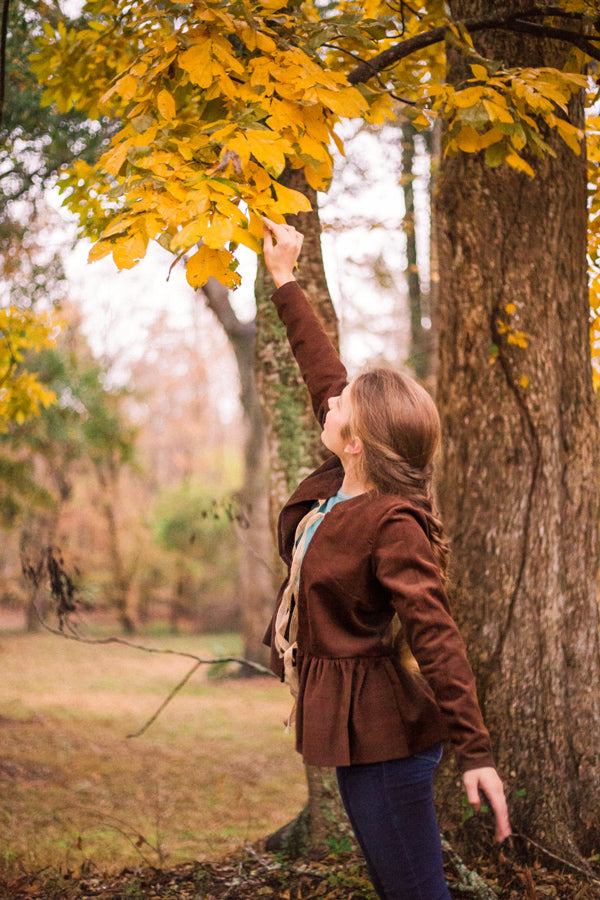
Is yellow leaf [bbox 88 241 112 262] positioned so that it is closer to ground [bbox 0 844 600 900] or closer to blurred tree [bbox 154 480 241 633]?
ground [bbox 0 844 600 900]

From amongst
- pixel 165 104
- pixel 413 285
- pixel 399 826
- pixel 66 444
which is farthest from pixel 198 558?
pixel 399 826

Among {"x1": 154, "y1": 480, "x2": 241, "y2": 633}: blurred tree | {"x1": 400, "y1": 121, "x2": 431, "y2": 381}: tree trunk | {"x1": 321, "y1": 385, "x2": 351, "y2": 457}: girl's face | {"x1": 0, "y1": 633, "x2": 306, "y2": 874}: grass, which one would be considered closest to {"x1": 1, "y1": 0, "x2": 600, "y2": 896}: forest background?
{"x1": 321, "y1": 385, "x2": 351, "y2": 457}: girl's face

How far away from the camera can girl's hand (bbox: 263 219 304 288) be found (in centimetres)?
239

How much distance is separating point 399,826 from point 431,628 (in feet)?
1.67

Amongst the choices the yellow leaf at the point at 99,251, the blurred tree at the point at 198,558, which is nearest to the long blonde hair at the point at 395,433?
the yellow leaf at the point at 99,251

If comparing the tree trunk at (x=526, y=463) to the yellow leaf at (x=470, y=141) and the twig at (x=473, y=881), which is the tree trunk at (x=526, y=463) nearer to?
the twig at (x=473, y=881)

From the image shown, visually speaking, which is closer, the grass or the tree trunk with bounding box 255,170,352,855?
the tree trunk with bounding box 255,170,352,855

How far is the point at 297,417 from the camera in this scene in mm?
3559

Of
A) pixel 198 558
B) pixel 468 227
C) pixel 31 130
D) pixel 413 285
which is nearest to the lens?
pixel 468 227

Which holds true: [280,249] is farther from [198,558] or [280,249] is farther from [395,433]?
[198,558]

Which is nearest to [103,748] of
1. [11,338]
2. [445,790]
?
[11,338]

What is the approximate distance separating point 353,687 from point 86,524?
1720 centimetres

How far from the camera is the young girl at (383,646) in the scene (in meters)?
1.74

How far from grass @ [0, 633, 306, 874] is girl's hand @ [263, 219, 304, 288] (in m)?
2.70
